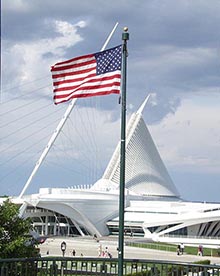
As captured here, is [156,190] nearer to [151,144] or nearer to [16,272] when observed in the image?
[151,144]

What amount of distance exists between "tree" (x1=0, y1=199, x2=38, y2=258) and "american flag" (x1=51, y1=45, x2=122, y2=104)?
4743 millimetres

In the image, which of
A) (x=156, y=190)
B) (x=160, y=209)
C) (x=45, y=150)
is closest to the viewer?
(x=45, y=150)

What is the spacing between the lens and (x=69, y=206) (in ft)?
246

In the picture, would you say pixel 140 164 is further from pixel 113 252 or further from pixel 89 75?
pixel 89 75

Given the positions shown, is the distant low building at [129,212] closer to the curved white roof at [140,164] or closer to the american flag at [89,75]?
the curved white roof at [140,164]

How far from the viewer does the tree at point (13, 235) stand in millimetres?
17094

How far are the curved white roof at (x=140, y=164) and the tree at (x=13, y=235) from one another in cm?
7430

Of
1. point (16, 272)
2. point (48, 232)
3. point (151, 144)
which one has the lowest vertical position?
point (16, 272)

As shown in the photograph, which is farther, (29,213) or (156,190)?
(156,190)

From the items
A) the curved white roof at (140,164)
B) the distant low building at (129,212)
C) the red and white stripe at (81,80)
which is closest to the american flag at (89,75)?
the red and white stripe at (81,80)

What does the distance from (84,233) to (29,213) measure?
334 inches

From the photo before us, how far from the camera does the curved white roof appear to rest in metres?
94.3

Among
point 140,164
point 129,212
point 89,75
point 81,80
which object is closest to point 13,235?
point 81,80

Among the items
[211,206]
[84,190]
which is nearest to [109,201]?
[84,190]
